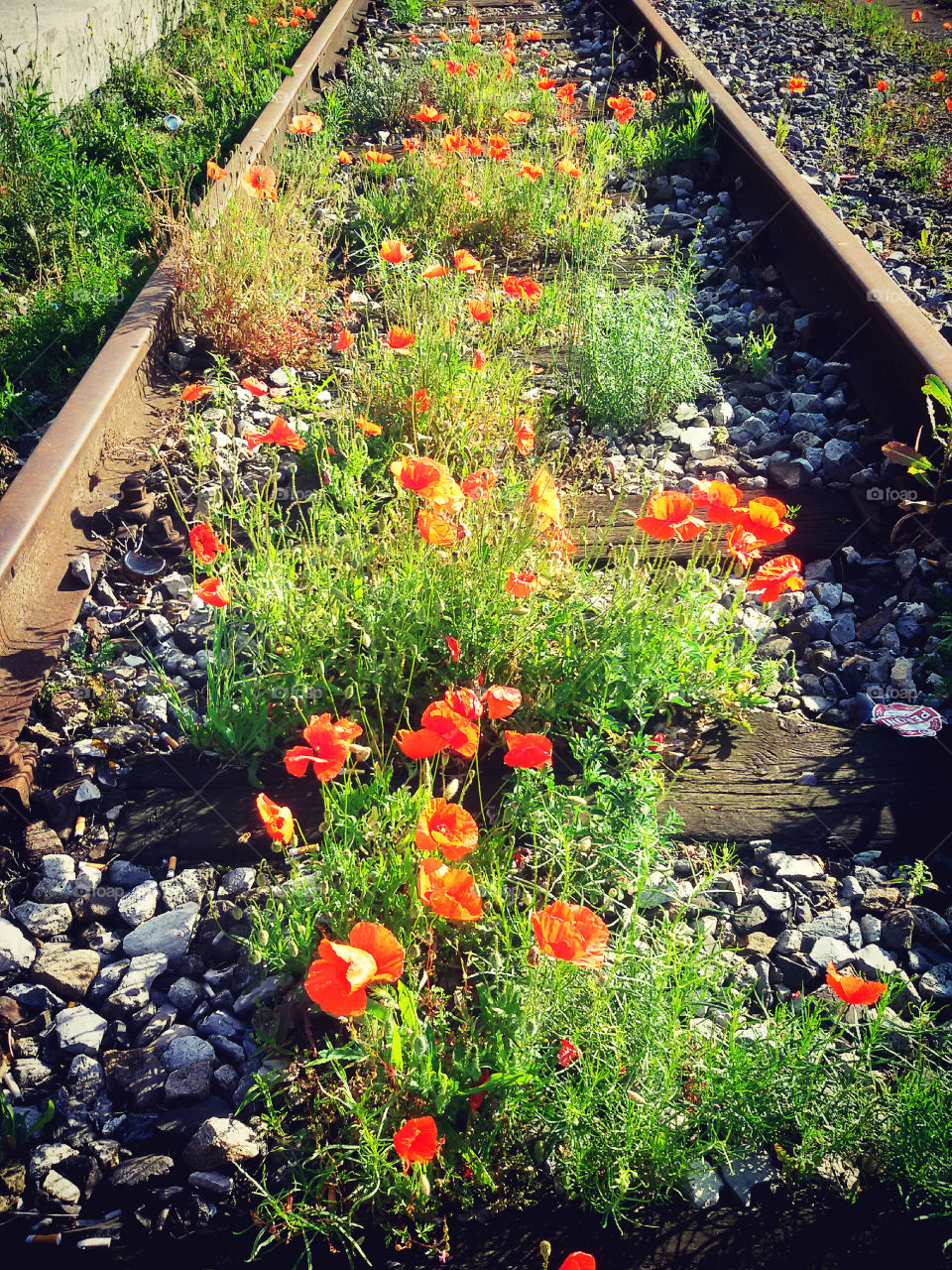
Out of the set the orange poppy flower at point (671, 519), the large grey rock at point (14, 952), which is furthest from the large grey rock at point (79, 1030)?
the orange poppy flower at point (671, 519)

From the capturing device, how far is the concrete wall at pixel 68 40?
544 cm

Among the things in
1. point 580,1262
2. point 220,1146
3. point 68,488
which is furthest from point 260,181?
point 580,1262

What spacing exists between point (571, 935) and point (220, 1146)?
815 mm

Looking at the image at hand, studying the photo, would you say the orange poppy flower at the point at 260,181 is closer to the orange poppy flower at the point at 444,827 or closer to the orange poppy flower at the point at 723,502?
the orange poppy flower at the point at 723,502

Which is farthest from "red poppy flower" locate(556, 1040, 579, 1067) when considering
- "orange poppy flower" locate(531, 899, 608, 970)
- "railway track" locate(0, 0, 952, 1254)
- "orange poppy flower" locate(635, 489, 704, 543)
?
"orange poppy flower" locate(635, 489, 704, 543)

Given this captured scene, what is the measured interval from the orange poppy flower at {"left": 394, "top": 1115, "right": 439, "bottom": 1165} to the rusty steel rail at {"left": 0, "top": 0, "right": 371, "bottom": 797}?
1377 mm

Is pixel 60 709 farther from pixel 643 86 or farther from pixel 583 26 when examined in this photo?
pixel 583 26

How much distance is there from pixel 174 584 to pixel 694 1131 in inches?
86.3

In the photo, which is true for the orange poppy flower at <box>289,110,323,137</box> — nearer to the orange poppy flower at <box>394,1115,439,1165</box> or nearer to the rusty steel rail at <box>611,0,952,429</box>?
the rusty steel rail at <box>611,0,952,429</box>

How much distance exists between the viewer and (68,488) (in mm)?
2945

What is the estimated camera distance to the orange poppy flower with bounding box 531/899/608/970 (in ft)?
4.89

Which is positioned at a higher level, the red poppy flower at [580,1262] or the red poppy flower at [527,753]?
the red poppy flower at [527,753]

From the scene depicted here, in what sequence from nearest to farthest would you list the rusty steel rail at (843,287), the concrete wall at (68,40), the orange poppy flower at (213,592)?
the orange poppy flower at (213,592), the rusty steel rail at (843,287), the concrete wall at (68,40)

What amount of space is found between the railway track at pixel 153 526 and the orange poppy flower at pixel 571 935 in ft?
2.81
